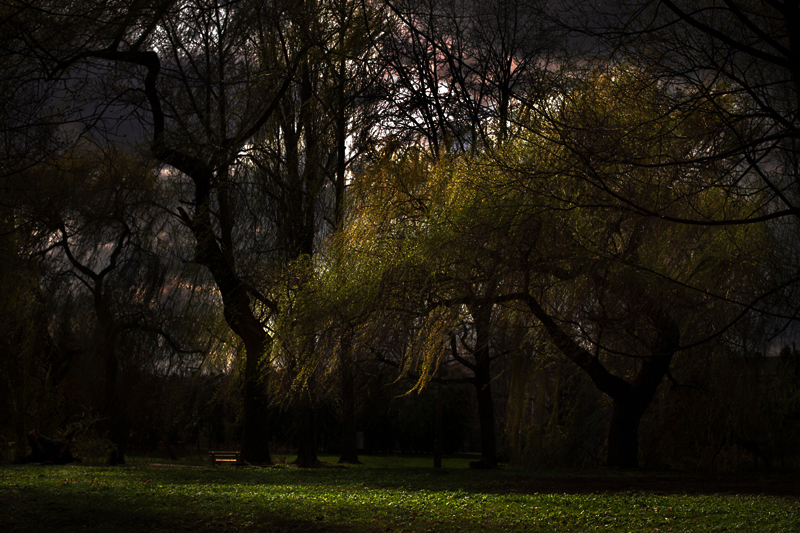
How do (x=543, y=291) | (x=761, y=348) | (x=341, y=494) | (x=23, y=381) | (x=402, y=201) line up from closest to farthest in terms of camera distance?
(x=341, y=494) < (x=543, y=291) < (x=761, y=348) < (x=402, y=201) < (x=23, y=381)

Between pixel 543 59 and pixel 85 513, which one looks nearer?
pixel 85 513

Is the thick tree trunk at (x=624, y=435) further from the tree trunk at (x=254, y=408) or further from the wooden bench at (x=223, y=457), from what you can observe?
the wooden bench at (x=223, y=457)

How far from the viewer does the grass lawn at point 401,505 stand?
5199 millimetres

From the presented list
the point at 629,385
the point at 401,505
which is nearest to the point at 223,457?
the point at 629,385

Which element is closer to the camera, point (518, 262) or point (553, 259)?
point (553, 259)

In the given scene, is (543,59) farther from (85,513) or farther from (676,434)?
(85,513)

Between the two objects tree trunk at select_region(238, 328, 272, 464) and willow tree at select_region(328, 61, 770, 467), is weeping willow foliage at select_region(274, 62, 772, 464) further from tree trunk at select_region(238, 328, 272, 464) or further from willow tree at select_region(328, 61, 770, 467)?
tree trunk at select_region(238, 328, 272, 464)

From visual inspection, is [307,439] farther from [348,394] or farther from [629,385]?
[629,385]

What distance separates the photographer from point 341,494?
25.0 ft

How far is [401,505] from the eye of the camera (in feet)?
21.3

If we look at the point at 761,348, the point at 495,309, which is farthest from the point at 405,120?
the point at 761,348

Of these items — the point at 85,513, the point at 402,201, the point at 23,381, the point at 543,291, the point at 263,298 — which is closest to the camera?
the point at 85,513

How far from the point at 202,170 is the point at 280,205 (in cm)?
155

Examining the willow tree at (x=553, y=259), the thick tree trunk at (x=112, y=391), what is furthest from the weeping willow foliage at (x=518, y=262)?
the thick tree trunk at (x=112, y=391)
